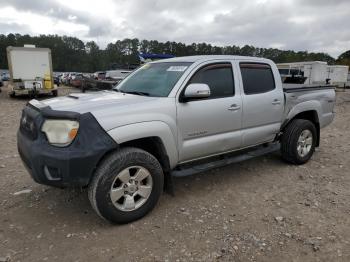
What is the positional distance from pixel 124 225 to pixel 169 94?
154 cm

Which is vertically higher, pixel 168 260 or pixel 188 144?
pixel 188 144

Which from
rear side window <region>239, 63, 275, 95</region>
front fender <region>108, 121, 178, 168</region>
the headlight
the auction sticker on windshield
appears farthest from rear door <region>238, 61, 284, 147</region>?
the headlight

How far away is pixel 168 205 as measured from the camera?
12.3ft

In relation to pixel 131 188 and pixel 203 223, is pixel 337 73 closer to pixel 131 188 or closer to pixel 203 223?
pixel 203 223

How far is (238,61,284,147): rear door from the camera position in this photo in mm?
4332

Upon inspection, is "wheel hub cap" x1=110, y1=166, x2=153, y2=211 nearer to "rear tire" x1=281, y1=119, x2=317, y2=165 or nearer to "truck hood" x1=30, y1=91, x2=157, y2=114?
"truck hood" x1=30, y1=91, x2=157, y2=114

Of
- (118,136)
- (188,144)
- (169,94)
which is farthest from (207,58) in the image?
(118,136)

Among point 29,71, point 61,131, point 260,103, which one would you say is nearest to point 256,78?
point 260,103

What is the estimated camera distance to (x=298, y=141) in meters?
5.14

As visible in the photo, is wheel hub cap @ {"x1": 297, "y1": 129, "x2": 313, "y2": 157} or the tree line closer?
wheel hub cap @ {"x1": 297, "y1": 129, "x2": 313, "y2": 157}

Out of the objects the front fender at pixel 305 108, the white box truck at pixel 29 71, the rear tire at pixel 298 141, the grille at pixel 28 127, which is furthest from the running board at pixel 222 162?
the white box truck at pixel 29 71

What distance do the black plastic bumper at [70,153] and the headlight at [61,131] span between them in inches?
1.7

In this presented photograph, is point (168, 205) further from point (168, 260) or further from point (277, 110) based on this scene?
point (277, 110)

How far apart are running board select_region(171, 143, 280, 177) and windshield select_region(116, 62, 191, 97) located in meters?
0.95
